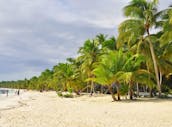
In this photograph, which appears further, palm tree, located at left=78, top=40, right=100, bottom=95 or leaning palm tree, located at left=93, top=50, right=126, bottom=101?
palm tree, located at left=78, top=40, right=100, bottom=95

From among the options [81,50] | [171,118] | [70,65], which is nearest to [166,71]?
[81,50]

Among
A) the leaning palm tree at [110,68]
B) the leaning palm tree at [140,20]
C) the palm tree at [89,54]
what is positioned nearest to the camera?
the leaning palm tree at [110,68]

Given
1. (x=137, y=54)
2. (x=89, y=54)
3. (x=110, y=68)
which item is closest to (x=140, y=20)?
(x=137, y=54)

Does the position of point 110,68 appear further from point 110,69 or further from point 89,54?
point 89,54

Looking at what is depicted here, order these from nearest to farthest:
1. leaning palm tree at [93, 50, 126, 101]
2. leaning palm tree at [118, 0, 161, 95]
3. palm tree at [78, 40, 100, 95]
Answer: leaning palm tree at [93, 50, 126, 101] → leaning palm tree at [118, 0, 161, 95] → palm tree at [78, 40, 100, 95]

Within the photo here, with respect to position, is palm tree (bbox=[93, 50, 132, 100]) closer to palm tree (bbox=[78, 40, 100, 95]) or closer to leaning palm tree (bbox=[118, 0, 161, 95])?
leaning palm tree (bbox=[118, 0, 161, 95])

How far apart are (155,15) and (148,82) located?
616cm

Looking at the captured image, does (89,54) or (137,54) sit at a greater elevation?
(89,54)

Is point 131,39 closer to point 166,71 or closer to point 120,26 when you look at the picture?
point 120,26

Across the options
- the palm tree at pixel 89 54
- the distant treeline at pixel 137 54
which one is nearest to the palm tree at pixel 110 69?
the distant treeline at pixel 137 54

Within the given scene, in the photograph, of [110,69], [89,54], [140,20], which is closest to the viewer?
[110,69]

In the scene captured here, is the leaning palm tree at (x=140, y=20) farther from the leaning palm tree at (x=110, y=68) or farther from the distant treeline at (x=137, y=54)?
the leaning palm tree at (x=110, y=68)

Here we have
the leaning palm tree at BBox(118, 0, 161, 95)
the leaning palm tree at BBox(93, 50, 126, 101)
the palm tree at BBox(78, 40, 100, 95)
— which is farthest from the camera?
the palm tree at BBox(78, 40, 100, 95)

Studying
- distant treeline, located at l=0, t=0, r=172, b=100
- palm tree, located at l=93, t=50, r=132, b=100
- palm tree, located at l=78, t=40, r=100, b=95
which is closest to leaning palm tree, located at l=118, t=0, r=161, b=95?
distant treeline, located at l=0, t=0, r=172, b=100
